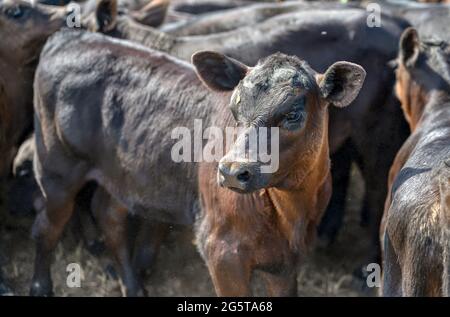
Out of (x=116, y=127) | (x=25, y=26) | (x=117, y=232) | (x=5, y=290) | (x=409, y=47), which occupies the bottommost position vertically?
(x=5, y=290)

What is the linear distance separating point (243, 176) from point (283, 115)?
43 centimetres

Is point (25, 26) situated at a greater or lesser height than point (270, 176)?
greater

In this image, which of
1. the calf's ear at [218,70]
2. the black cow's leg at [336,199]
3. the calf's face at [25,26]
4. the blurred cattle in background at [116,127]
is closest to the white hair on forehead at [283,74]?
the calf's ear at [218,70]

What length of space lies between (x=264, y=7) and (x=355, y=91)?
11.3 ft

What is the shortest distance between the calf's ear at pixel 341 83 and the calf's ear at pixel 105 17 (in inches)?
115

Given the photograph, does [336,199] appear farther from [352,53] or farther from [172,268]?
[172,268]

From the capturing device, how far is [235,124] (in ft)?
22.5

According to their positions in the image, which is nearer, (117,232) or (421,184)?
(421,184)

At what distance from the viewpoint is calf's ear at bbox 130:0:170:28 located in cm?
980

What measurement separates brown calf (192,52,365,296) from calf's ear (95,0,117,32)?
2284mm

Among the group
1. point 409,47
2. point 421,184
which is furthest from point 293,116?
point 409,47

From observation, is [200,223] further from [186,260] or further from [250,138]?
[186,260]

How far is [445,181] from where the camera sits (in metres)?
5.39
